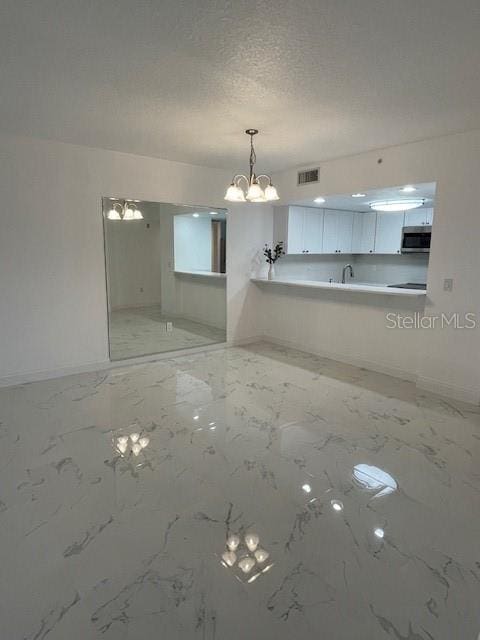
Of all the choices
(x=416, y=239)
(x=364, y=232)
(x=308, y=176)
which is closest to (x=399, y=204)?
(x=416, y=239)

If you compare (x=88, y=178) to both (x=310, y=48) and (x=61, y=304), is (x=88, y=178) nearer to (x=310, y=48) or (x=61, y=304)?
(x=61, y=304)

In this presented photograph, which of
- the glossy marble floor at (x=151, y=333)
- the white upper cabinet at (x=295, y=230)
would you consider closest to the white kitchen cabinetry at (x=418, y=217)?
the white upper cabinet at (x=295, y=230)

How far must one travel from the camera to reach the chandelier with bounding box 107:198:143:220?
14.3ft

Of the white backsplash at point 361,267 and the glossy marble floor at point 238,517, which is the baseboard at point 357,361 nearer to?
the glossy marble floor at point 238,517

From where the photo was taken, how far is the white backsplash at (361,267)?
6.18 meters

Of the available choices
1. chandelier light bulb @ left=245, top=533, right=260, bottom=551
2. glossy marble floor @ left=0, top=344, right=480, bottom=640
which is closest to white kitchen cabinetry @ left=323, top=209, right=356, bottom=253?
glossy marble floor @ left=0, top=344, right=480, bottom=640

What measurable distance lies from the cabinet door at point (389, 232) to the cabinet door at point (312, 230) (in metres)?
1.05

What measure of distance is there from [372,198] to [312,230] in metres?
1.11

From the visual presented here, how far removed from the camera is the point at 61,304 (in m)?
4.15

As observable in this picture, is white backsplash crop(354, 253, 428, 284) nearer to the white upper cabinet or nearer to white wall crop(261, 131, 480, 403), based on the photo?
the white upper cabinet

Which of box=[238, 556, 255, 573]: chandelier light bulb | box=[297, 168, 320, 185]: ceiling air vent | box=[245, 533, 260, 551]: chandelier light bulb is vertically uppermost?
box=[297, 168, 320, 185]: ceiling air vent

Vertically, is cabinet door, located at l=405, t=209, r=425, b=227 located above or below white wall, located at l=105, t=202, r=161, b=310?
above

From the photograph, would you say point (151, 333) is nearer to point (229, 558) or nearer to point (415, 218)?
point (229, 558)

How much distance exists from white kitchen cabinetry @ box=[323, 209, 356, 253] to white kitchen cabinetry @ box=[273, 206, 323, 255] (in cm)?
15
